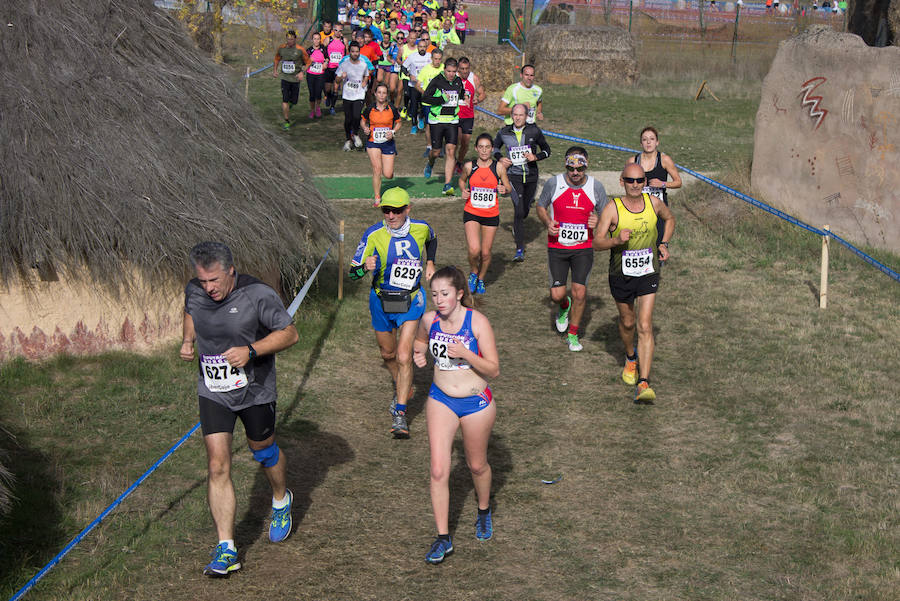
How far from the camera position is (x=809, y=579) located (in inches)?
Answer: 235

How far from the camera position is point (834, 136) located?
1309cm

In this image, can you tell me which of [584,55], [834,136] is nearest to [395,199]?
[834,136]

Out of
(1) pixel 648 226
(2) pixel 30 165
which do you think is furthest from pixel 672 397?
(2) pixel 30 165

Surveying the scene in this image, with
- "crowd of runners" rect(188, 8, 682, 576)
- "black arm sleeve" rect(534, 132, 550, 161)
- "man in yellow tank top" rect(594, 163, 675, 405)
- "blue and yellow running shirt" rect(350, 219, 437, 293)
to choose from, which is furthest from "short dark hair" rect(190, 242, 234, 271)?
"black arm sleeve" rect(534, 132, 550, 161)

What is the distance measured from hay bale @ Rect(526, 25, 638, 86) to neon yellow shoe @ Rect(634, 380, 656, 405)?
70.5 ft

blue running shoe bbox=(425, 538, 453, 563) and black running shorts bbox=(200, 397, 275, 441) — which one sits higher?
black running shorts bbox=(200, 397, 275, 441)

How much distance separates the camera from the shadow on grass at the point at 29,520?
6.07 m

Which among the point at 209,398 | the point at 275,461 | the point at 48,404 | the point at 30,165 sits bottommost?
the point at 48,404

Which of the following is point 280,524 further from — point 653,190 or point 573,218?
point 653,190

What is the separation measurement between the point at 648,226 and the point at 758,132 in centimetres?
671

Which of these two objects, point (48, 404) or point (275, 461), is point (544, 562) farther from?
point (48, 404)

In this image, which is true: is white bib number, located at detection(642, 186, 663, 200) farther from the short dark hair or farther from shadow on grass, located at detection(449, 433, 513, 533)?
the short dark hair

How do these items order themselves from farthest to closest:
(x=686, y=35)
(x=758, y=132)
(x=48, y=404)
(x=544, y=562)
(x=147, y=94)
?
1. (x=686, y=35)
2. (x=758, y=132)
3. (x=147, y=94)
4. (x=48, y=404)
5. (x=544, y=562)

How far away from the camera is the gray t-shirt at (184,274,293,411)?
5.74 metres
